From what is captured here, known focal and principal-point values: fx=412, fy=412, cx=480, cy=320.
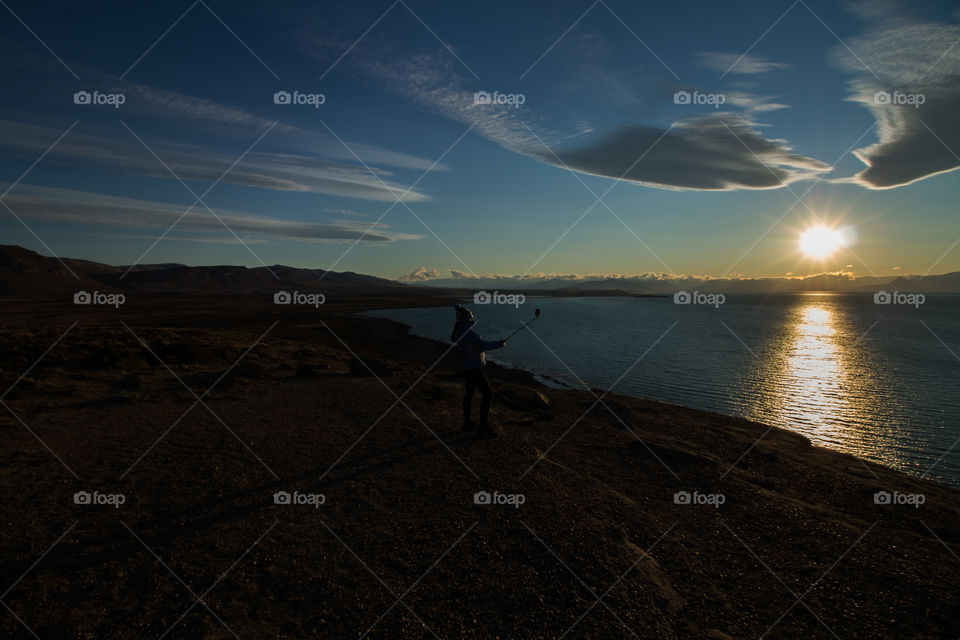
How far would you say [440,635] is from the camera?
4.42 m

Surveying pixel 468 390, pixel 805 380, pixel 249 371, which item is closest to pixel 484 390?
pixel 468 390

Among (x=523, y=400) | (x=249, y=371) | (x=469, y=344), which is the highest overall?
(x=469, y=344)

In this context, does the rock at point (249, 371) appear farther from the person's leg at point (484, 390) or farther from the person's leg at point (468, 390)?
the person's leg at point (484, 390)

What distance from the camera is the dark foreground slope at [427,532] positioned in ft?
15.4

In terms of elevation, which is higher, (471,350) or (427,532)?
(471,350)

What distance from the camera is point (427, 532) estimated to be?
6.22 metres

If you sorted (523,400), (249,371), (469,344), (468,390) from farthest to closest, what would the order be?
1. (249,371)
2. (523,400)
3. (468,390)
4. (469,344)

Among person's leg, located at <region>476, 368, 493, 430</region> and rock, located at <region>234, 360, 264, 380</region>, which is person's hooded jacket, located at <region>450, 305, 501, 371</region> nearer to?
person's leg, located at <region>476, 368, 493, 430</region>

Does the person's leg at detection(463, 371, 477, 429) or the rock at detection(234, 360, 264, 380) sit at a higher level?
the rock at detection(234, 360, 264, 380)

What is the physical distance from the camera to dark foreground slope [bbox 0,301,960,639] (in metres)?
4.69

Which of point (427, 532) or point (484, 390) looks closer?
point (427, 532)

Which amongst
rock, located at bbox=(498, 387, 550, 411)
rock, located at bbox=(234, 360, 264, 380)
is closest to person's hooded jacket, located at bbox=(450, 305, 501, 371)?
rock, located at bbox=(498, 387, 550, 411)

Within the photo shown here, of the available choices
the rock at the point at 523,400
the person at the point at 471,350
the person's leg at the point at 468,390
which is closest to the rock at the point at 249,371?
the rock at the point at 523,400

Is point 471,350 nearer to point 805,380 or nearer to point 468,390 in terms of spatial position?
point 468,390
